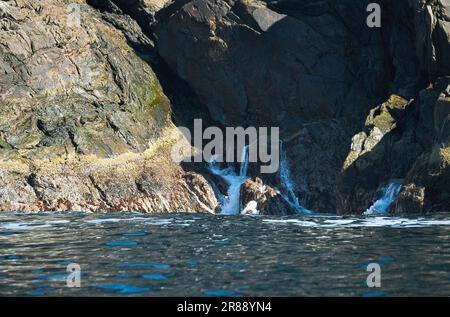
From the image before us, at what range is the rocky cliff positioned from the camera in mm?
45688

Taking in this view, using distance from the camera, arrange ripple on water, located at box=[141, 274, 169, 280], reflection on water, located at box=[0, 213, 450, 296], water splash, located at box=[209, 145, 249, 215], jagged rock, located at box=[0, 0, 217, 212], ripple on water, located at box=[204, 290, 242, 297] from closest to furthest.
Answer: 1. ripple on water, located at box=[204, 290, 242, 297]
2. reflection on water, located at box=[0, 213, 450, 296]
3. ripple on water, located at box=[141, 274, 169, 280]
4. jagged rock, located at box=[0, 0, 217, 212]
5. water splash, located at box=[209, 145, 249, 215]

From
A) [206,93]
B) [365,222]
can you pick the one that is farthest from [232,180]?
[365,222]

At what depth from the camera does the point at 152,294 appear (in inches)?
635

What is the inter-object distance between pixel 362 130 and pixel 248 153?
9632 mm

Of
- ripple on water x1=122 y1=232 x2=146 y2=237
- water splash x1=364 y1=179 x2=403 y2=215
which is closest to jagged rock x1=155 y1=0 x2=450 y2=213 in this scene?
water splash x1=364 y1=179 x2=403 y2=215

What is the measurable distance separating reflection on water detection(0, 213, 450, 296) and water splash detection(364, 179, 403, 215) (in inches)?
337

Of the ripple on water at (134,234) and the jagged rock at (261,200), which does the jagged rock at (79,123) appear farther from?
the ripple on water at (134,234)

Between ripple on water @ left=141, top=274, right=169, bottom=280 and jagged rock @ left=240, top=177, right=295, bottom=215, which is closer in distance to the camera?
ripple on water @ left=141, top=274, right=169, bottom=280

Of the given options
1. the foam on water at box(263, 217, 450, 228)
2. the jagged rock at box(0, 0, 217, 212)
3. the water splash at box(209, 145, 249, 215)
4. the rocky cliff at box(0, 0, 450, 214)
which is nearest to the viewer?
the foam on water at box(263, 217, 450, 228)

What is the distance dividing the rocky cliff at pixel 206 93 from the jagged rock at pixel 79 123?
95mm

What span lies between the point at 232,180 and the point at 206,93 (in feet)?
25.9

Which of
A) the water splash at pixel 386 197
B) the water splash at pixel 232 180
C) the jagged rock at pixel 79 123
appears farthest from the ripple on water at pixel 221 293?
the water splash at pixel 232 180

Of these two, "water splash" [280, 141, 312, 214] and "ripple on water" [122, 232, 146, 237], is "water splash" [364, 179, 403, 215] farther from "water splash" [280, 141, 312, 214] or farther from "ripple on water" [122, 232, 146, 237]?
"ripple on water" [122, 232, 146, 237]

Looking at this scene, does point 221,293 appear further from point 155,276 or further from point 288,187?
point 288,187
